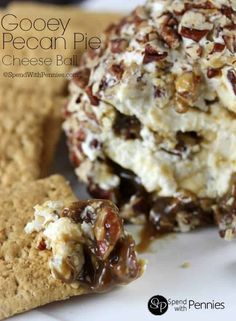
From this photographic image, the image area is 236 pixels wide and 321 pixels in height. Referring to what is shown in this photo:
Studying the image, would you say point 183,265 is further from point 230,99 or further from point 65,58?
point 65,58

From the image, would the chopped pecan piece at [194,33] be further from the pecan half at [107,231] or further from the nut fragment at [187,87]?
the pecan half at [107,231]

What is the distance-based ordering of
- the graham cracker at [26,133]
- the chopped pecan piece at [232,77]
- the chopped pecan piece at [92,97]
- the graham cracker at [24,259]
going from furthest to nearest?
1. the graham cracker at [26,133]
2. the chopped pecan piece at [92,97]
3. the chopped pecan piece at [232,77]
4. the graham cracker at [24,259]

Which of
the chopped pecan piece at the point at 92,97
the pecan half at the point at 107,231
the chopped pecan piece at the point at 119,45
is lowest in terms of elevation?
the pecan half at the point at 107,231

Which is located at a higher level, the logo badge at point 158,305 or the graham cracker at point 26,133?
the graham cracker at point 26,133

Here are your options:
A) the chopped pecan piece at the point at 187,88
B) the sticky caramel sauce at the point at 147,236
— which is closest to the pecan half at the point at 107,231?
the sticky caramel sauce at the point at 147,236

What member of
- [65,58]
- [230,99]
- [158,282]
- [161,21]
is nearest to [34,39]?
[65,58]

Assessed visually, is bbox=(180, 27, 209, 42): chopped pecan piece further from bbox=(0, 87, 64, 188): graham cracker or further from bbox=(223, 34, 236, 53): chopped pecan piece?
bbox=(0, 87, 64, 188): graham cracker
